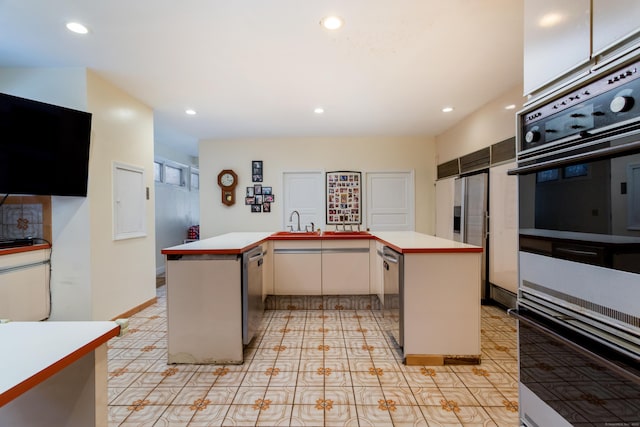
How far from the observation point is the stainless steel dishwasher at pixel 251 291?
2.38 metres

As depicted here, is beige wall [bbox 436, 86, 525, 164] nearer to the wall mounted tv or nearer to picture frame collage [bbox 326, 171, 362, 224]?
picture frame collage [bbox 326, 171, 362, 224]

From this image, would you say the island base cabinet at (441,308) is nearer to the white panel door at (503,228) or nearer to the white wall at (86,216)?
the white panel door at (503,228)

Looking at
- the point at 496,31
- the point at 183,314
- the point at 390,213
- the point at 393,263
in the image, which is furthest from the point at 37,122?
→ the point at 390,213

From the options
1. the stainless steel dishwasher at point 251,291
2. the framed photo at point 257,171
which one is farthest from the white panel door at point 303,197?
the stainless steel dishwasher at point 251,291

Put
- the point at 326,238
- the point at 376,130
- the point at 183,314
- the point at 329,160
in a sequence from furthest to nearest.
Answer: the point at 329,160 < the point at 376,130 < the point at 326,238 < the point at 183,314

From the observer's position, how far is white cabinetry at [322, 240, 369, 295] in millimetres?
3615

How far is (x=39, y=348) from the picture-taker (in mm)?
731

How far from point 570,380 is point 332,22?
8.20 ft

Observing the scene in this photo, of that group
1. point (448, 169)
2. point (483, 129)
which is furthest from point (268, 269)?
point (448, 169)

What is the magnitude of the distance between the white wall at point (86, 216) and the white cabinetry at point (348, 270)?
93.6 inches

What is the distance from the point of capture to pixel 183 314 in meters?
2.35

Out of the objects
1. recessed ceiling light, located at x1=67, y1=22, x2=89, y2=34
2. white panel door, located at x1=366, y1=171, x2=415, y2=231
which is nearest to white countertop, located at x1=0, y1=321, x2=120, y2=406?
recessed ceiling light, located at x1=67, y1=22, x2=89, y2=34

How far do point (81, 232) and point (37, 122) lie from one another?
105 centimetres

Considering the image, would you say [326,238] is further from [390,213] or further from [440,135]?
[440,135]
